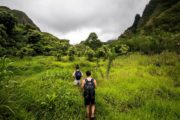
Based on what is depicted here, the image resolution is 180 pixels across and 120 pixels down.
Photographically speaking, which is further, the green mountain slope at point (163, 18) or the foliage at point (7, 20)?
the green mountain slope at point (163, 18)

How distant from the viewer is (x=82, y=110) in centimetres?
1141

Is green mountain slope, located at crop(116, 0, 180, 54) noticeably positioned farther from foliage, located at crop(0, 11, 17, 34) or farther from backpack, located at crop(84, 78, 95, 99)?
foliage, located at crop(0, 11, 17, 34)

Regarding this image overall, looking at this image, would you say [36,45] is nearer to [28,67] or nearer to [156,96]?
[28,67]

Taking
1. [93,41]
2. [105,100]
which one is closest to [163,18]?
[93,41]

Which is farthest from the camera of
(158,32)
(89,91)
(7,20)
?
(158,32)

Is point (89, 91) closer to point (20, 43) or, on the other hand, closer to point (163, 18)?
point (20, 43)

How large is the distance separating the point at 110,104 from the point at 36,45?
34700 mm

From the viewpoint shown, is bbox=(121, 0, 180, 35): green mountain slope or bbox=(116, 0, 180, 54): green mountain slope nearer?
bbox=(116, 0, 180, 54): green mountain slope

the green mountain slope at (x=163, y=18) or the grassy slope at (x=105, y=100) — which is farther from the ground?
the green mountain slope at (x=163, y=18)

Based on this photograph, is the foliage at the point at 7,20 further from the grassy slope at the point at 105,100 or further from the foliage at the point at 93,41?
the grassy slope at the point at 105,100

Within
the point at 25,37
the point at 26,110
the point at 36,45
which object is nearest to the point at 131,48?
the point at 36,45

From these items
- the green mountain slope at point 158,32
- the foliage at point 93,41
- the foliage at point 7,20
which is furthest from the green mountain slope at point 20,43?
the green mountain slope at point 158,32

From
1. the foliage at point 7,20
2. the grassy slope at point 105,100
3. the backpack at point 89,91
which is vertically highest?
the foliage at point 7,20

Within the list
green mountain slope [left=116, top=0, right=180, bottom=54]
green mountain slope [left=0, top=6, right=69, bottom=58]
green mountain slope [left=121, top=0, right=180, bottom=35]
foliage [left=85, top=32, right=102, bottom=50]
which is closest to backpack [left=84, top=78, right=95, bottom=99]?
green mountain slope [left=116, top=0, right=180, bottom=54]
